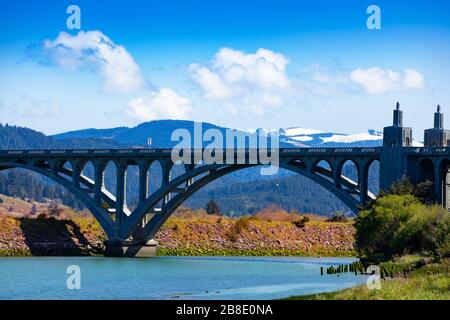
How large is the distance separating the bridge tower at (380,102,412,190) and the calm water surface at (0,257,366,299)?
28.2 feet

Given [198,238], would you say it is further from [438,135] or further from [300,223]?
[438,135]

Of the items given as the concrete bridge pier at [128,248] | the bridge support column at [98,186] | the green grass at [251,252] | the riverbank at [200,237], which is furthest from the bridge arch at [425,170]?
the bridge support column at [98,186]

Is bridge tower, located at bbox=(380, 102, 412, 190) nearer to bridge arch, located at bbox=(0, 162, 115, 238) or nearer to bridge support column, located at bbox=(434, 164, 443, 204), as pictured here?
bridge support column, located at bbox=(434, 164, 443, 204)

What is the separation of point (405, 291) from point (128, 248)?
163 feet

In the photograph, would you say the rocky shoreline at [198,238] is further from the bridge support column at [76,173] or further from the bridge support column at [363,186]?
the bridge support column at [363,186]

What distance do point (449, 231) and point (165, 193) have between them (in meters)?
33.8

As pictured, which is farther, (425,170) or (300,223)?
(300,223)

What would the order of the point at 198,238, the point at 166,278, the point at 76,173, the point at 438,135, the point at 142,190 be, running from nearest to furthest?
the point at 166,278
the point at 438,135
the point at 142,190
the point at 76,173
the point at 198,238

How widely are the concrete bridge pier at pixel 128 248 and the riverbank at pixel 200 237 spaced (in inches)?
158

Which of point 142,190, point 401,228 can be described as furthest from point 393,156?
point 142,190

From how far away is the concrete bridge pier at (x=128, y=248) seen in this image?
9469cm

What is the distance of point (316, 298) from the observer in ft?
157

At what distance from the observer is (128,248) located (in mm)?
95312
